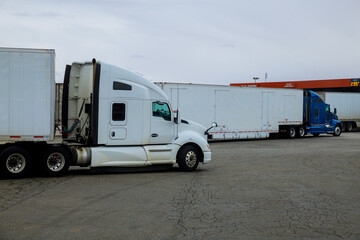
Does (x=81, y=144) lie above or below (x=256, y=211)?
above

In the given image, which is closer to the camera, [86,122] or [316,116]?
[86,122]

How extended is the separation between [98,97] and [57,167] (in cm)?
219

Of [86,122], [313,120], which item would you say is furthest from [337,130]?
[86,122]

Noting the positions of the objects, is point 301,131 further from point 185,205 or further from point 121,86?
point 185,205

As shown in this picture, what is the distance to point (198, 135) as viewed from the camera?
14.1m

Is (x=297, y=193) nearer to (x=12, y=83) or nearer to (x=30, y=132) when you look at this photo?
(x=30, y=132)

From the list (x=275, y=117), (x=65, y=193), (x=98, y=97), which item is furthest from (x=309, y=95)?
(x=65, y=193)

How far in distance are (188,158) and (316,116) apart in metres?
23.3

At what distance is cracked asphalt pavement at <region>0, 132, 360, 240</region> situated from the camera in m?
6.48

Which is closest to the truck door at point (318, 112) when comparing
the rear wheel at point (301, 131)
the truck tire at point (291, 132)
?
the rear wheel at point (301, 131)

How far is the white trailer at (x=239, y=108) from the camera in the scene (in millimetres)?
26438

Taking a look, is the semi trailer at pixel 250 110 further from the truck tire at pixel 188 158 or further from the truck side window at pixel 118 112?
the truck side window at pixel 118 112

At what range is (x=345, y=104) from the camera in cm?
4312

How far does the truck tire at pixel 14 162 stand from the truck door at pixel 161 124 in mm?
3563
